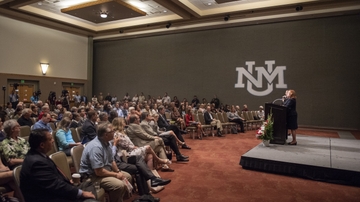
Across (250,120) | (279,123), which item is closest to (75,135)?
(279,123)

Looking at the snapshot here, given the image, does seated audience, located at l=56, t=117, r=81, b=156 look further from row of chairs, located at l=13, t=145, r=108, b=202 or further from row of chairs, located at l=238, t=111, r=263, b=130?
row of chairs, located at l=238, t=111, r=263, b=130

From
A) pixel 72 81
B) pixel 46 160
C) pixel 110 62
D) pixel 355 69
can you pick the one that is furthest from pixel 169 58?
pixel 46 160

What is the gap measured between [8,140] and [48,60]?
1237cm

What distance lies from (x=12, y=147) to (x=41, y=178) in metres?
1.57

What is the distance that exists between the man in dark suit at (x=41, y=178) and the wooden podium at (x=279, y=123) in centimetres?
500

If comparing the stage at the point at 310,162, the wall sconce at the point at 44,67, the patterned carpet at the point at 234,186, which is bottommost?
the patterned carpet at the point at 234,186

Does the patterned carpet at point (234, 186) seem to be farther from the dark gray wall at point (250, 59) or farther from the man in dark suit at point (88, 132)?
the dark gray wall at point (250, 59)

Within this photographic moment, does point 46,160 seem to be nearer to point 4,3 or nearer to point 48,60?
point 4,3

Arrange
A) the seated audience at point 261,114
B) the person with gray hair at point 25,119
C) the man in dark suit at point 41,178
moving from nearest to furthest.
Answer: the man in dark suit at point 41,178
the person with gray hair at point 25,119
the seated audience at point 261,114

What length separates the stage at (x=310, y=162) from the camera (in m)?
4.27

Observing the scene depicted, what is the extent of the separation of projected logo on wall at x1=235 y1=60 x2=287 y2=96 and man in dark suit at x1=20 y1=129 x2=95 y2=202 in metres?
11.5

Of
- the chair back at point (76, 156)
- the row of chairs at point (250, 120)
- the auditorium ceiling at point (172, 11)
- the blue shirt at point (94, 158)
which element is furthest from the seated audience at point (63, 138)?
the row of chairs at point (250, 120)

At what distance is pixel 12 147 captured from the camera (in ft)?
11.1

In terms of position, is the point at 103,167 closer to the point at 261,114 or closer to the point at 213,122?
the point at 213,122
